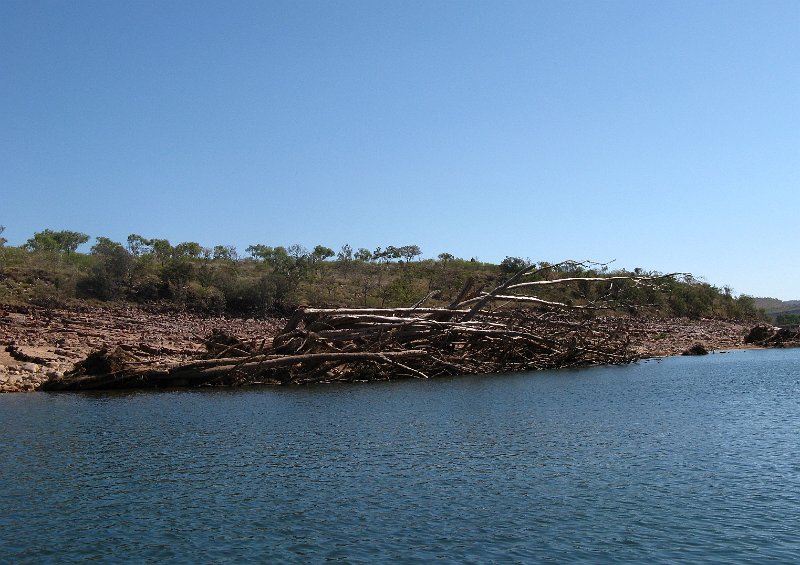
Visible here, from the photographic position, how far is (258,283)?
52125mm

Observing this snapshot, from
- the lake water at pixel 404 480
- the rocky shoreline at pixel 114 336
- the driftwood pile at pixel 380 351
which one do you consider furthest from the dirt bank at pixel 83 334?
the lake water at pixel 404 480

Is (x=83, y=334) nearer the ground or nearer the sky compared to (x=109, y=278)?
nearer the ground

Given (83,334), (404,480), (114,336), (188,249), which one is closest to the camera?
(404,480)

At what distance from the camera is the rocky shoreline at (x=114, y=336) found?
2886 cm

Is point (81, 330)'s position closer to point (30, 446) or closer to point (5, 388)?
point (5, 388)

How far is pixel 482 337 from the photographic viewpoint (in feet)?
106

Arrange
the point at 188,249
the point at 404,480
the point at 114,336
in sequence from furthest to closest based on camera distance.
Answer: the point at 188,249 < the point at 114,336 < the point at 404,480

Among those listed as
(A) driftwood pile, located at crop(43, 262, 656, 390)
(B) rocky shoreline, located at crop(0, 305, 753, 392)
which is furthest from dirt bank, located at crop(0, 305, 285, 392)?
(A) driftwood pile, located at crop(43, 262, 656, 390)

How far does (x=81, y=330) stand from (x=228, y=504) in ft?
88.6

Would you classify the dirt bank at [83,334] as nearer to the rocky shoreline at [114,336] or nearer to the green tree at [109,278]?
the rocky shoreline at [114,336]

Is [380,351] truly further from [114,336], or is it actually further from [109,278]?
[109,278]

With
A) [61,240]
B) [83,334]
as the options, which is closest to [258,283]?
[83,334]

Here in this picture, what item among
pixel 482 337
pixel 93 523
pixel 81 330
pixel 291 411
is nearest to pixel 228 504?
pixel 93 523

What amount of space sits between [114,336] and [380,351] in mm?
13522
